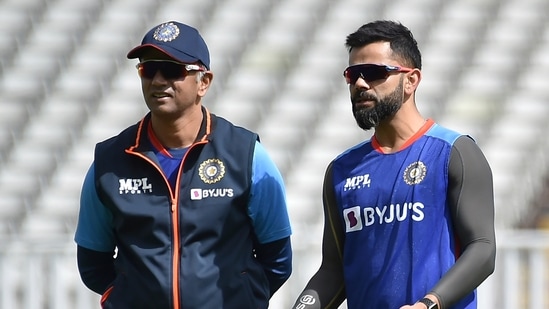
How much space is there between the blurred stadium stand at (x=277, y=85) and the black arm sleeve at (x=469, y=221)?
6575mm

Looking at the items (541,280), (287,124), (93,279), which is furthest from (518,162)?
(93,279)

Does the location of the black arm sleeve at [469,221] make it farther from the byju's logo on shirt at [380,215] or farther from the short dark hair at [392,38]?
the short dark hair at [392,38]

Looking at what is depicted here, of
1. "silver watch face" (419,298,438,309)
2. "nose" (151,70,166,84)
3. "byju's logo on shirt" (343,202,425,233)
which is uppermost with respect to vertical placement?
"nose" (151,70,166,84)

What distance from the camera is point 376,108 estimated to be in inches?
141

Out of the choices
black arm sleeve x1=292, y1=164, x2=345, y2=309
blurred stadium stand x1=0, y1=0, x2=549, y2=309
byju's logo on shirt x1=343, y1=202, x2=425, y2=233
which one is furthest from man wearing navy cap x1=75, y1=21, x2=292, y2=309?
blurred stadium stand x1=0, y1=0, x2=549, y2=309

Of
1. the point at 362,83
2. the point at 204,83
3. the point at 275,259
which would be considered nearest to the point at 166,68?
the point at 204,83

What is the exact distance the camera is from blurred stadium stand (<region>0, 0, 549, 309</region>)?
10805 millimetres

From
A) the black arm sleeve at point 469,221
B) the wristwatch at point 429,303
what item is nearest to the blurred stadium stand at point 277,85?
the black arm sleeve at point 469,221

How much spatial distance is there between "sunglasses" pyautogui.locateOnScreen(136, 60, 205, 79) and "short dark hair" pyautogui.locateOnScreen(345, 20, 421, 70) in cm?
59

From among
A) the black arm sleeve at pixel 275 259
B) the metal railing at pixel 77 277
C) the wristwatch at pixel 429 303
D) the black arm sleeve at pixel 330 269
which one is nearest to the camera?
the wristwatch at pixel 429 303

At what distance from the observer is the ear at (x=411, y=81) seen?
143 inches

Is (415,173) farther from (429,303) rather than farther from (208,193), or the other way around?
(208,193)

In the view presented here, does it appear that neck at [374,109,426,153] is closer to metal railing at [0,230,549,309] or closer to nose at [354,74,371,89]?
nose at [354,74,371,89]

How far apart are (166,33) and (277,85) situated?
817cm
